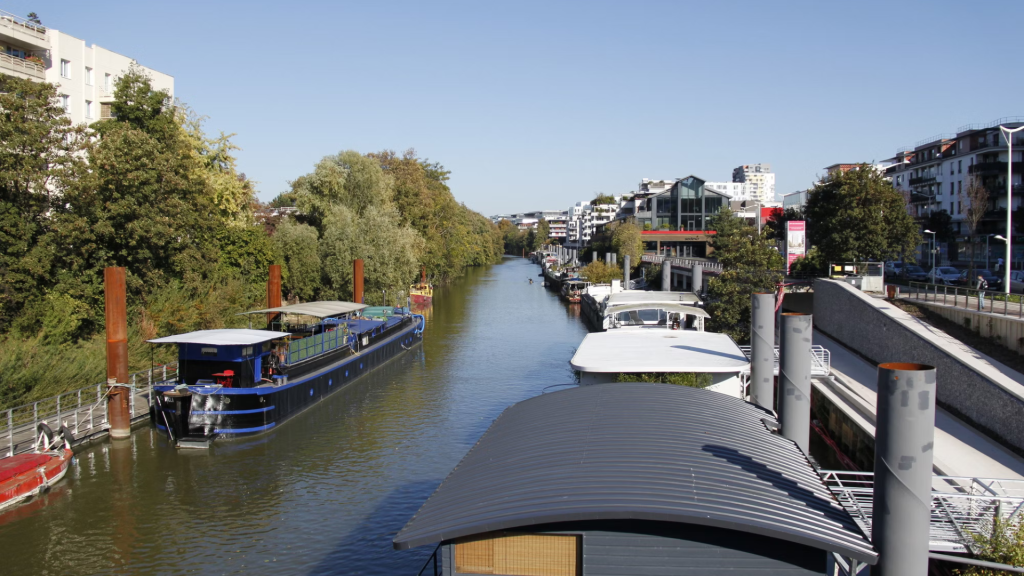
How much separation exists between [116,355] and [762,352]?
16071 mm

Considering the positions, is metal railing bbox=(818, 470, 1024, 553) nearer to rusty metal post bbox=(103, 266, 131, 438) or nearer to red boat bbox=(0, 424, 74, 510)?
red boat bbox=(0, 424, 74, 510)

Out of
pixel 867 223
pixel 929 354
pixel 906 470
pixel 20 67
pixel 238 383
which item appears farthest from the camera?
pixel 867 223

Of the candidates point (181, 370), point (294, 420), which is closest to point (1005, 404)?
point (294, 420)

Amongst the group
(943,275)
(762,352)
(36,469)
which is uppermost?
(943,275)

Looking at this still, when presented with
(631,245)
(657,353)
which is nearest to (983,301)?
(657,353)

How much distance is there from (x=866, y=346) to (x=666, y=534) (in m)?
21.8

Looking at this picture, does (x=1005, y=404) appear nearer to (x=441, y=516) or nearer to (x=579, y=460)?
(x=579, y=460)

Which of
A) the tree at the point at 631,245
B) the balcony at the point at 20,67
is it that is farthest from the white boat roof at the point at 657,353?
the tree at the point at 631,245

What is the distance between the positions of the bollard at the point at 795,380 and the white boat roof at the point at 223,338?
13982 millimetres

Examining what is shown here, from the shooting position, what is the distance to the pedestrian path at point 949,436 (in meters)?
13.6

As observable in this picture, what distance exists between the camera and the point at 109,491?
53.8 ft

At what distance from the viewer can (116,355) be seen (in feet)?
64.2

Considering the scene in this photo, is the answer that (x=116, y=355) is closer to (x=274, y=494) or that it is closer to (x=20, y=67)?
(x=274, y=494)

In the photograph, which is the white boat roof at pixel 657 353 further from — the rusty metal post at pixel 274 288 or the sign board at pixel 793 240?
the sign board at pixel 793 240
